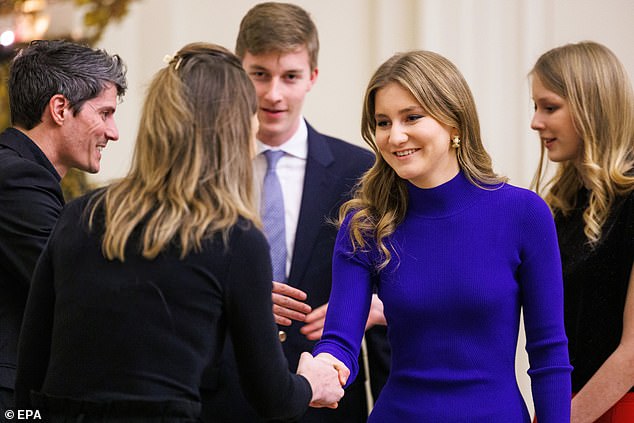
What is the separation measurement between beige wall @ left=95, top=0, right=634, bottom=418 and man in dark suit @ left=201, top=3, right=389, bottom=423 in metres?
1.19

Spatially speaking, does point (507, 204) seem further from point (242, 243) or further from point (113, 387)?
point (113, 387)

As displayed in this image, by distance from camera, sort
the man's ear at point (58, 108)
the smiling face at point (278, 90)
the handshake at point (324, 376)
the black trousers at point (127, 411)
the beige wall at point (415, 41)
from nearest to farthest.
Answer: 1. the black trousers at point (127, 411)
2. the handshake at point (324, 376)
3. the man's ear at point (58, 108)
4. the smiling face at point (278, 90)
5. the beige wall at point (415, 41)

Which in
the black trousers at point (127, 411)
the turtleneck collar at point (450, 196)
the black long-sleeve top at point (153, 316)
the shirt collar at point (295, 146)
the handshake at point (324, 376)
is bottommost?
the handshake at point (324, 376)

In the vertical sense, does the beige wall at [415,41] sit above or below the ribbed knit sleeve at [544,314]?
above

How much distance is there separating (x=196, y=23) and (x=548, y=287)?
253 centimetres

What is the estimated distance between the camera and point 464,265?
2.25 m

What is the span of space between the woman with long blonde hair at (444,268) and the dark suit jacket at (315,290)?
413mm

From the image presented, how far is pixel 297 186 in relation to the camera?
2986 millimetres

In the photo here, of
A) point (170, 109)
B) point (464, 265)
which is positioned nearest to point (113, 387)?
point (170, 109)

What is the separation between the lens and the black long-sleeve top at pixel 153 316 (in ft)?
5.80

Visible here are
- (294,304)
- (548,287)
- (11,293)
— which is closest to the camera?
(548,287)

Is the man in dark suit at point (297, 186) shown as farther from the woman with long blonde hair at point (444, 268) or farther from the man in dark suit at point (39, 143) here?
the man in dark suit at point (39, 143)

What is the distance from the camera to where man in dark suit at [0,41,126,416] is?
2324 mm

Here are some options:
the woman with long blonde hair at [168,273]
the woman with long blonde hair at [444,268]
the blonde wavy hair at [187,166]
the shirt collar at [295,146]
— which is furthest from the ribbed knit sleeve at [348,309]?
the shirt collar at [295,146]
